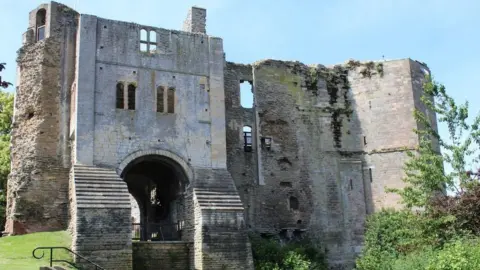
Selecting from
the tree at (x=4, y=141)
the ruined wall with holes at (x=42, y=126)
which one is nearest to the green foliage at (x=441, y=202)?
the ruined wall with holes at (x=42, y=126)

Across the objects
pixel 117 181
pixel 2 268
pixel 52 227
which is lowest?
pixel 2 268

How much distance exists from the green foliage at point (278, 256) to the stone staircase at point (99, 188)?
5.85m

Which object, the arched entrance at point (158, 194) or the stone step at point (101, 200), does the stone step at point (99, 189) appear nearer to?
the stone step at point (101, 200)

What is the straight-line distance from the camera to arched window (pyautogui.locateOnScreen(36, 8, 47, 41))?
24.1 metres

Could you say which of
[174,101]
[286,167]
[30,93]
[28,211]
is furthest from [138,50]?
[286,167]

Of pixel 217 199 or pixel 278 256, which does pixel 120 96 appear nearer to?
pixel 217 199

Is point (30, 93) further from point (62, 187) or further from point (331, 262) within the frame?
point (331, 262)

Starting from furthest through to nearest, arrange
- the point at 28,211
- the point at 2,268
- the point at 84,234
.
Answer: the point at 28,211, the point at 84,234, the point at 2,268

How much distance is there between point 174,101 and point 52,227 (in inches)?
257

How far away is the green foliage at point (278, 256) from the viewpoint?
2226 centimetres

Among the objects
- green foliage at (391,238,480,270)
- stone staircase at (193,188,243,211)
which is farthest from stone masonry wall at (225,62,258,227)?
green foliage at (391,238,480,270)

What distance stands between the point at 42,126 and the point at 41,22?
4663 mm

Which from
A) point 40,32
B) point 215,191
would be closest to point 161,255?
point 215,191

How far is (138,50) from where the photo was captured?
22906mm
